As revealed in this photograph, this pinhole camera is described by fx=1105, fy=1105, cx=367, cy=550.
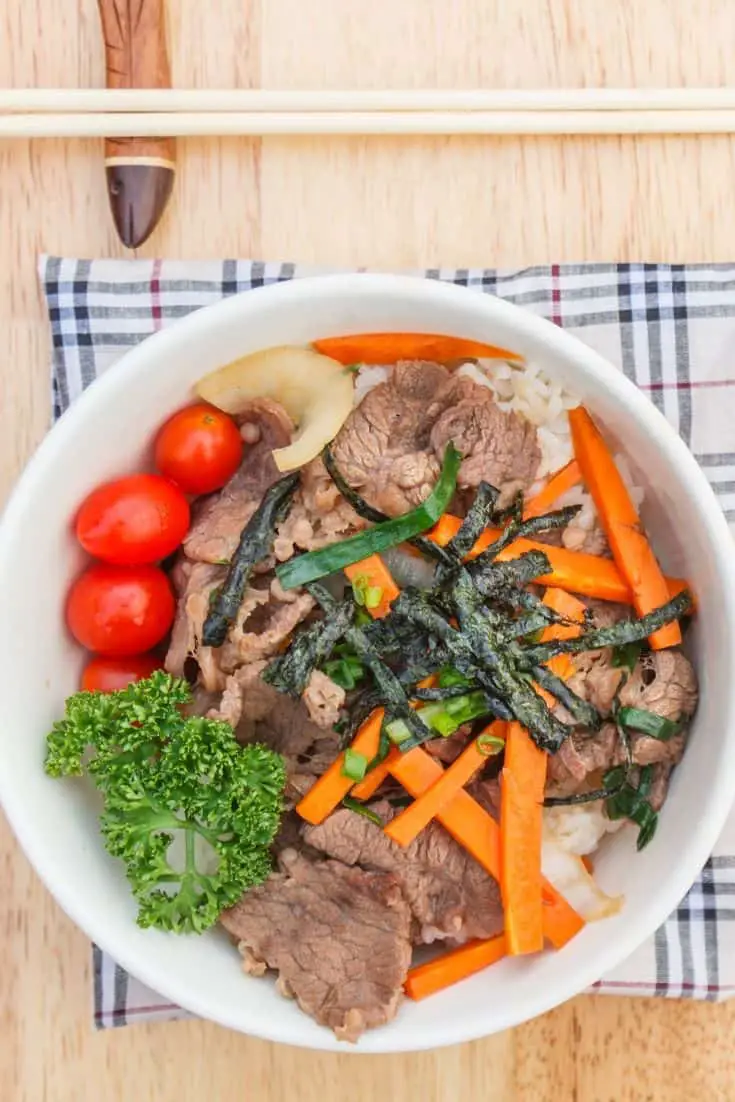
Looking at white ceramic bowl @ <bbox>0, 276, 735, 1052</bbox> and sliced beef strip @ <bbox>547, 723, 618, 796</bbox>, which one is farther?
sliced beef strip @ <bbox>547, 723, 618, 796</bbox>

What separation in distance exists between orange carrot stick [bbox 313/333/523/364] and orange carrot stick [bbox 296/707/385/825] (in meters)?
0.64

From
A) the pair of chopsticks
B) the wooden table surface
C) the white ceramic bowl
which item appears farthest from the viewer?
the wooden table surface

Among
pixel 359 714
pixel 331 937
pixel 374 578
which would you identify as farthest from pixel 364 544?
pixel 331 937

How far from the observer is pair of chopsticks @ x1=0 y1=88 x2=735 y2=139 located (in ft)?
6.93

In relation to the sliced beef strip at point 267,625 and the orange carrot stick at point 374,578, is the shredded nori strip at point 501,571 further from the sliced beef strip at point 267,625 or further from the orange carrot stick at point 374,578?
the sliced beef strip at point 267,625

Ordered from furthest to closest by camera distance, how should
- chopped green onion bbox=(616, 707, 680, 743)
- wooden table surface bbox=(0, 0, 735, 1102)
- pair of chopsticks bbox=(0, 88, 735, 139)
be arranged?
wooden table surface bbox=(0, 0, 735, 1102) → pair of chopsticks bbox=(0, 88, 735, 139) → chopped green onion bbox=(616, 707, 680, 743)

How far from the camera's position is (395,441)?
2.00m

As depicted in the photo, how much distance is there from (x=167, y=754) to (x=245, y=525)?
1.40 ft

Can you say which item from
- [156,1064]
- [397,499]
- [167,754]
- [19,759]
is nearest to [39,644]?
[19,759]

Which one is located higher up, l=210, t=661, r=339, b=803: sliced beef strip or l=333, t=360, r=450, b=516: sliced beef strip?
l=333, t=360, r=450, b=516: sliced beef strip

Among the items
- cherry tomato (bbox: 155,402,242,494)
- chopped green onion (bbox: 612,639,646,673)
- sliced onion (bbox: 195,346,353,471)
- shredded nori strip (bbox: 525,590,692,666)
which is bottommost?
chopped green onion (bbox: 612,639,646,673)

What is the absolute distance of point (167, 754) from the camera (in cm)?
182

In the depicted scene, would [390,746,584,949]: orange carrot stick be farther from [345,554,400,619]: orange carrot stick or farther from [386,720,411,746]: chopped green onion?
[345,554,400,619]: orange carrot stick

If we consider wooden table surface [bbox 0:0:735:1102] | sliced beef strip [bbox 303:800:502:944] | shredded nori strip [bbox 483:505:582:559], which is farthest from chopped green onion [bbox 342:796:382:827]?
wooden table surface [bbox 0:0:735:1102]
